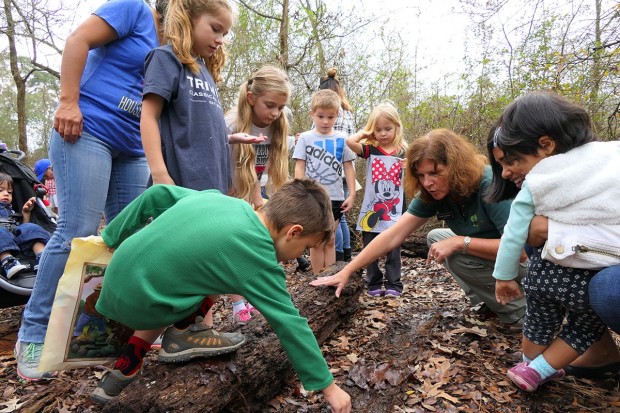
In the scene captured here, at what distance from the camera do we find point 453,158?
268cm

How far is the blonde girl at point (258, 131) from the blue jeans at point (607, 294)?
209cm

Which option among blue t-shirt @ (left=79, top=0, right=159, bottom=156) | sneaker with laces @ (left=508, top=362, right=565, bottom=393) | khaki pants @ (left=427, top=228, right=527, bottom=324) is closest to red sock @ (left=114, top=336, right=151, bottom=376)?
blue t-shirt @ (left=79, top=0, right=159, bottom=156)

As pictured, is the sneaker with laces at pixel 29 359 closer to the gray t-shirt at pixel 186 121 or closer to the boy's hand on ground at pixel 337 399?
the gray t-shirt at pixel 186 121

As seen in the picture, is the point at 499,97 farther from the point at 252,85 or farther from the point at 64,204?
the point at 64,204

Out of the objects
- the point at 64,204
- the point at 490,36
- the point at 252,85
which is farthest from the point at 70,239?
the point at 490,36

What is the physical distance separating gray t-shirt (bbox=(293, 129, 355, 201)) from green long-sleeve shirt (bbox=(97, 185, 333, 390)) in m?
2.77

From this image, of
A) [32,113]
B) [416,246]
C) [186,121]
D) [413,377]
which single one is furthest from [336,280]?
[32,113]

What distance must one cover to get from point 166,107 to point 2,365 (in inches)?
78.6

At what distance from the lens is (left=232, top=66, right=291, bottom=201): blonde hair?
3.04m

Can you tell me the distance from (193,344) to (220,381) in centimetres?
23

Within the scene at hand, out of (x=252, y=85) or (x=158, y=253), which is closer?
(x=158, y=253)

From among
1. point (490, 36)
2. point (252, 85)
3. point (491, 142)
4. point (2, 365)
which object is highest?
point (490, 36)

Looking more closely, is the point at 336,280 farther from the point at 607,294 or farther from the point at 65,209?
the point at 65,209

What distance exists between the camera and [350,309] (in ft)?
10.7
